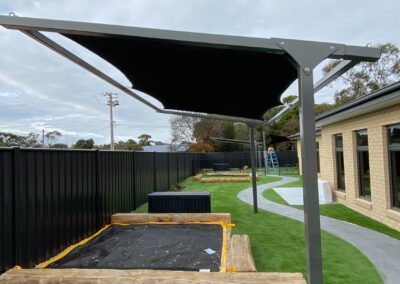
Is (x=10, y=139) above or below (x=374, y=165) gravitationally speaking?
above

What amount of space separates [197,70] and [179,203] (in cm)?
416

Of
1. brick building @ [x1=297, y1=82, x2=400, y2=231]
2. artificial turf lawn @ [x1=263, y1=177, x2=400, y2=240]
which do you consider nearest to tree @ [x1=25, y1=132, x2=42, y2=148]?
artificial turf lawn @ [x1=263, y1=177, x2=400, y2=240]

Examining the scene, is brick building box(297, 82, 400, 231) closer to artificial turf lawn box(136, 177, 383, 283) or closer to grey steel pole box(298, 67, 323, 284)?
artificial turf lawn box(136, 177, 383, 283)

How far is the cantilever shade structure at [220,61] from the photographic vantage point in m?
2.09

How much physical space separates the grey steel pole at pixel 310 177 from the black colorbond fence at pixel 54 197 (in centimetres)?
305

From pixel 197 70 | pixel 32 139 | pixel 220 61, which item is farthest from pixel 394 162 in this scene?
pixel 32 139

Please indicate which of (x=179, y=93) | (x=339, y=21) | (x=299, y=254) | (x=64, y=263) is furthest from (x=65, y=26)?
(x=339, y=21)

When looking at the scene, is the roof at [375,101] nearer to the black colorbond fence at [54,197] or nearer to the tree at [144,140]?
the black colorbond fence at [54,197]

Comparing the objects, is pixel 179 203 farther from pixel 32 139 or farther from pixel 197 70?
pixel 32 139

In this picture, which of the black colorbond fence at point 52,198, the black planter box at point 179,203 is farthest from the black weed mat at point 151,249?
the black planter box at point 179,203

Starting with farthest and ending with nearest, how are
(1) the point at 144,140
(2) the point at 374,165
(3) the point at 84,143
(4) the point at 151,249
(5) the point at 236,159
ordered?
1. (1) the point at 144,140
2. (3) the point at 84,143
3. (5) the point at 236,159
4. (2) the point at 374,165
5. (4) the point at 151,249

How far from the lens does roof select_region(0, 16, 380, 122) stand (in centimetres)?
209

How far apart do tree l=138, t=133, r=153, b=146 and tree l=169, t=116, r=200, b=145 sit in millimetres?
20120

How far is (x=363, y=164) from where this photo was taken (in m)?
7.84
